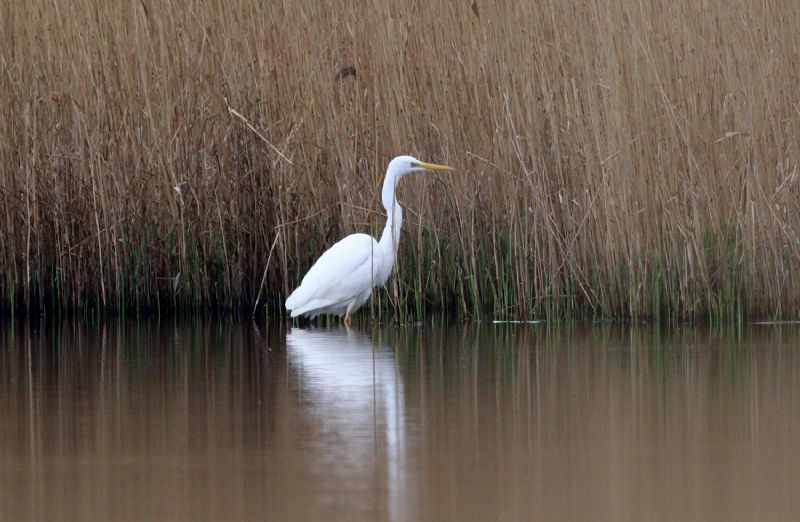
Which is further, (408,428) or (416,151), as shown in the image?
(416,151)

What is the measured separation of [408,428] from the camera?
11.9ft

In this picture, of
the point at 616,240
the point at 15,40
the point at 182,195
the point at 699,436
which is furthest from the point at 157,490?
the point at 15,40

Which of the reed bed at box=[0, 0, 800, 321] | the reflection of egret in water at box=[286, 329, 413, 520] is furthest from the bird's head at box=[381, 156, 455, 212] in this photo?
the reflection of egret in water at box=[286, 329, 413, 520]

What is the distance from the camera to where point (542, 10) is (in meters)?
7.05

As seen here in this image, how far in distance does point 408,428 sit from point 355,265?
321cm

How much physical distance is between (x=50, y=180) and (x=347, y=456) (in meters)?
4.53

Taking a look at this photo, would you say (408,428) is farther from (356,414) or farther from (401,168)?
(401,168)

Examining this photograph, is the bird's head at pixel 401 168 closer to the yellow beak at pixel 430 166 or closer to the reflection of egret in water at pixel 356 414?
the yellow beak at pixel 430 166

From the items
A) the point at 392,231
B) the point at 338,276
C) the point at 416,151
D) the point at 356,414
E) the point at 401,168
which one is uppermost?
the point at 416,151

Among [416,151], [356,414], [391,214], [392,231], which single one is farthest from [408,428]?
[416,151]

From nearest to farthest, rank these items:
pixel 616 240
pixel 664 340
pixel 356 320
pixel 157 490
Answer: pixel 157 490 → pixel 664 340 → pixel 616 240 → pixel 356 320

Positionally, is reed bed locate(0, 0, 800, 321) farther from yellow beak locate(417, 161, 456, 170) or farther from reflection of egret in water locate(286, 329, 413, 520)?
reflection of egret in water locate(286, 329, 413, 520)

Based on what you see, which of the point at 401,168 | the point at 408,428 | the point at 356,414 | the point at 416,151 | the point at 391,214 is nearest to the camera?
the point at 408,428

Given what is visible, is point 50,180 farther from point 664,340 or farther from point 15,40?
point 664,340
